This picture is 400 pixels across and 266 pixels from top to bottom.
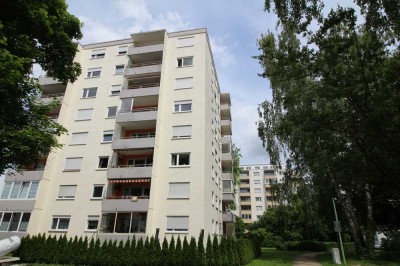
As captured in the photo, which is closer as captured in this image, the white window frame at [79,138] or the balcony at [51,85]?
the white window frame at [79,138]

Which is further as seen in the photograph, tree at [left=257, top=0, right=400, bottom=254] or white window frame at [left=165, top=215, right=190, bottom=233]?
white window frame at [left=165, top=215, right=190, bottom=233]

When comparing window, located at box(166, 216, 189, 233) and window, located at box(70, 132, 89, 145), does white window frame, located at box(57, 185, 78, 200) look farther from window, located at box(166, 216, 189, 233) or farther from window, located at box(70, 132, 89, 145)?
window, located at box(166, 216, 189, 233)

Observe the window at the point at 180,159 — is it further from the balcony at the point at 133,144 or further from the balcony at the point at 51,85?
the balcony at the point at 51,85

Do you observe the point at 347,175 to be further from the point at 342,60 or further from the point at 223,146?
the point at 223,146

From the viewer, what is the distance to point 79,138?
1181 inches

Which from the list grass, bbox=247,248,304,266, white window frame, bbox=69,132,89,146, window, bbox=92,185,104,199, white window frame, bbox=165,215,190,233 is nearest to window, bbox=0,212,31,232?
window, bbox=92,185,104,199

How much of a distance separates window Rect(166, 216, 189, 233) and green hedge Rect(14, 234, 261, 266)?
3.46m

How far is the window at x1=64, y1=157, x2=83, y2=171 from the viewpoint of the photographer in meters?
28.4

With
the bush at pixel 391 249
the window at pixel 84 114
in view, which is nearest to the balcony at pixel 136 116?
the window at pixel 84 114

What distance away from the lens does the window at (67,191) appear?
89.2ft

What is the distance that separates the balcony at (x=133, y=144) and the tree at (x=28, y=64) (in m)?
9.89

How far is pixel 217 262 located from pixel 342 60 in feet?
47.2

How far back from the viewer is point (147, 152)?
28344 millimetres

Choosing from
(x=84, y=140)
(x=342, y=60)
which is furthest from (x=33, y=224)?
(x=342, y=60)
